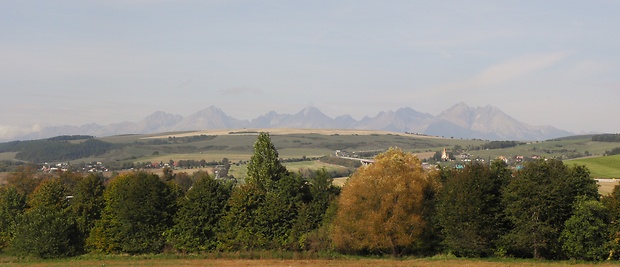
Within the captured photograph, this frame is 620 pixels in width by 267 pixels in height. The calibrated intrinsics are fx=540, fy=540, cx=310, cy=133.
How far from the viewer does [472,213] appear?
2254 inches

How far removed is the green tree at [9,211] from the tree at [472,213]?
170 feet

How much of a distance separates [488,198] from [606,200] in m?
11.5

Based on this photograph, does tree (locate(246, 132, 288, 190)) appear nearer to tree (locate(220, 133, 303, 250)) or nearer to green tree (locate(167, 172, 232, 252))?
tree (locate(220, 133, 303, 250))

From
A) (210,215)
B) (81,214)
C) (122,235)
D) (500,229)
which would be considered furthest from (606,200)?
(81,214)

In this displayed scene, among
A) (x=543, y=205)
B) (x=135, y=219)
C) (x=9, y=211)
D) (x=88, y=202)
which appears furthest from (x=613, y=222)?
(x=9, y=211)

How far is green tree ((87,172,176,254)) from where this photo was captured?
64.5 meters

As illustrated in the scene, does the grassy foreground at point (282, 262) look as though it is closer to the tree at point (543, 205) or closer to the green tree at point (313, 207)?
the tree at point (543, 205)

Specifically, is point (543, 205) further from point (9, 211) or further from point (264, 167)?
point (9, 211)

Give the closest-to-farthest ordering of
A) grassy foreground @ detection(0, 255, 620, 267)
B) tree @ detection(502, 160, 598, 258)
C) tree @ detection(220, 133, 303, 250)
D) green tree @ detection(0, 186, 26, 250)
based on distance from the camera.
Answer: grassy foreground @ detection(0, 255, 620, 267), tree @ detection(502, 160, 598, 258), tree @ detection(220, 133, 303, 250), green tree @ detection(0, 186, 26, 250)

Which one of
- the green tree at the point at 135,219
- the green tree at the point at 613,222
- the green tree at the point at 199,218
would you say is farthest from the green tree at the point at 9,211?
the green tree at the point at 613,222

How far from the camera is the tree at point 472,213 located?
186 ft

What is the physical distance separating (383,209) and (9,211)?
5019cm

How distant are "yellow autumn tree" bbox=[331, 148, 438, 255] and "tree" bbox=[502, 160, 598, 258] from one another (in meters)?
9.70

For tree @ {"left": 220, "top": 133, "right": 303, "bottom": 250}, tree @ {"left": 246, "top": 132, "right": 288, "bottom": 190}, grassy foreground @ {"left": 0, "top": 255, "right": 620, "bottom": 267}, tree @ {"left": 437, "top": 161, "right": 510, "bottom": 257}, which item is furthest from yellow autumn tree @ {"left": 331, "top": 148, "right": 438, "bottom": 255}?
tree @ {"left": 246, "top": 132, "right": 288, "bottom": 190}
